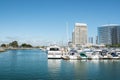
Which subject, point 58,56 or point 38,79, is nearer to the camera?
point 38,79

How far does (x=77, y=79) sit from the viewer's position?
3844 cm

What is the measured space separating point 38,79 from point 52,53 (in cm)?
4351

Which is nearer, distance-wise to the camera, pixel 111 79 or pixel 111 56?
pixel 111 79

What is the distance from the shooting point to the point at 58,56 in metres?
81.6

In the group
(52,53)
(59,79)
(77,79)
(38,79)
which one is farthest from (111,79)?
(52,53)

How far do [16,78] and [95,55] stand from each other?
149 feet

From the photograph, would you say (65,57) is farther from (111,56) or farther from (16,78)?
(16,78)

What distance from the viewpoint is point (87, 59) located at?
78.2m

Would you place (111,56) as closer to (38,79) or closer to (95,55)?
(95,55)

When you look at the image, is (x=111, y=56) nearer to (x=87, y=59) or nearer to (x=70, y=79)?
(x=87, y=59)

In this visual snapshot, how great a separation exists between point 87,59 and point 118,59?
33.8ft

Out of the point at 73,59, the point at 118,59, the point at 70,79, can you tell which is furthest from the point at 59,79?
the point at 118,59

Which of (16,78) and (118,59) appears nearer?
(16,78)

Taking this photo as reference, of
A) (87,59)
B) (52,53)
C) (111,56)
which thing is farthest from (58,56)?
(111,56)
